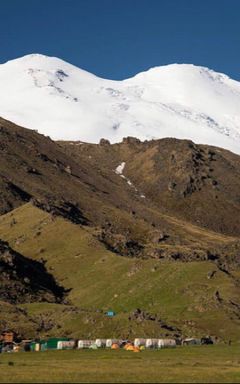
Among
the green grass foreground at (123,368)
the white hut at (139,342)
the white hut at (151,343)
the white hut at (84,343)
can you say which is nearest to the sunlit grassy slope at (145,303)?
the white hut at (139,342)

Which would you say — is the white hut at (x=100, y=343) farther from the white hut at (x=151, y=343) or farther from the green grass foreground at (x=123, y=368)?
the green grass foreground at (x=123, y=368)

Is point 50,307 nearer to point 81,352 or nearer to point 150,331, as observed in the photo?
point 150,331

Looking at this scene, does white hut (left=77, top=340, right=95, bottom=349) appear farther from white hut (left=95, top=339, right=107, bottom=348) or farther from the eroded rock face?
the eroded rock face

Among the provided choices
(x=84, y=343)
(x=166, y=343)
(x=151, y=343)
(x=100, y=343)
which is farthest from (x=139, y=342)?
(x=84, y=343)

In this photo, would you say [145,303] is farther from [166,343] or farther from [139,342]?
[139,342]

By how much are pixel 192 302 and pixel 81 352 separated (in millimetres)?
58118

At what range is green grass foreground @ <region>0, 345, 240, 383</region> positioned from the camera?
7044 cm

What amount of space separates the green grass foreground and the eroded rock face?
196 feet

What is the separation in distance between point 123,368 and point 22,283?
336ft

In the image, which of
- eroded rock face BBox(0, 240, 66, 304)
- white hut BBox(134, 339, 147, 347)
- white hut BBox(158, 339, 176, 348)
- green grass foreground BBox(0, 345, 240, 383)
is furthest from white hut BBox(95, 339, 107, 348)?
eroded rock face BBox(0, 240, 66, 304)

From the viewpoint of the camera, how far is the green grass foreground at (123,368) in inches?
2773

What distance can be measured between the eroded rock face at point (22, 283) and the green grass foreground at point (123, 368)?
196 feet

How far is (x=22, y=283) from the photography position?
18338 cm

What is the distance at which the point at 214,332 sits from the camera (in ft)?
512
